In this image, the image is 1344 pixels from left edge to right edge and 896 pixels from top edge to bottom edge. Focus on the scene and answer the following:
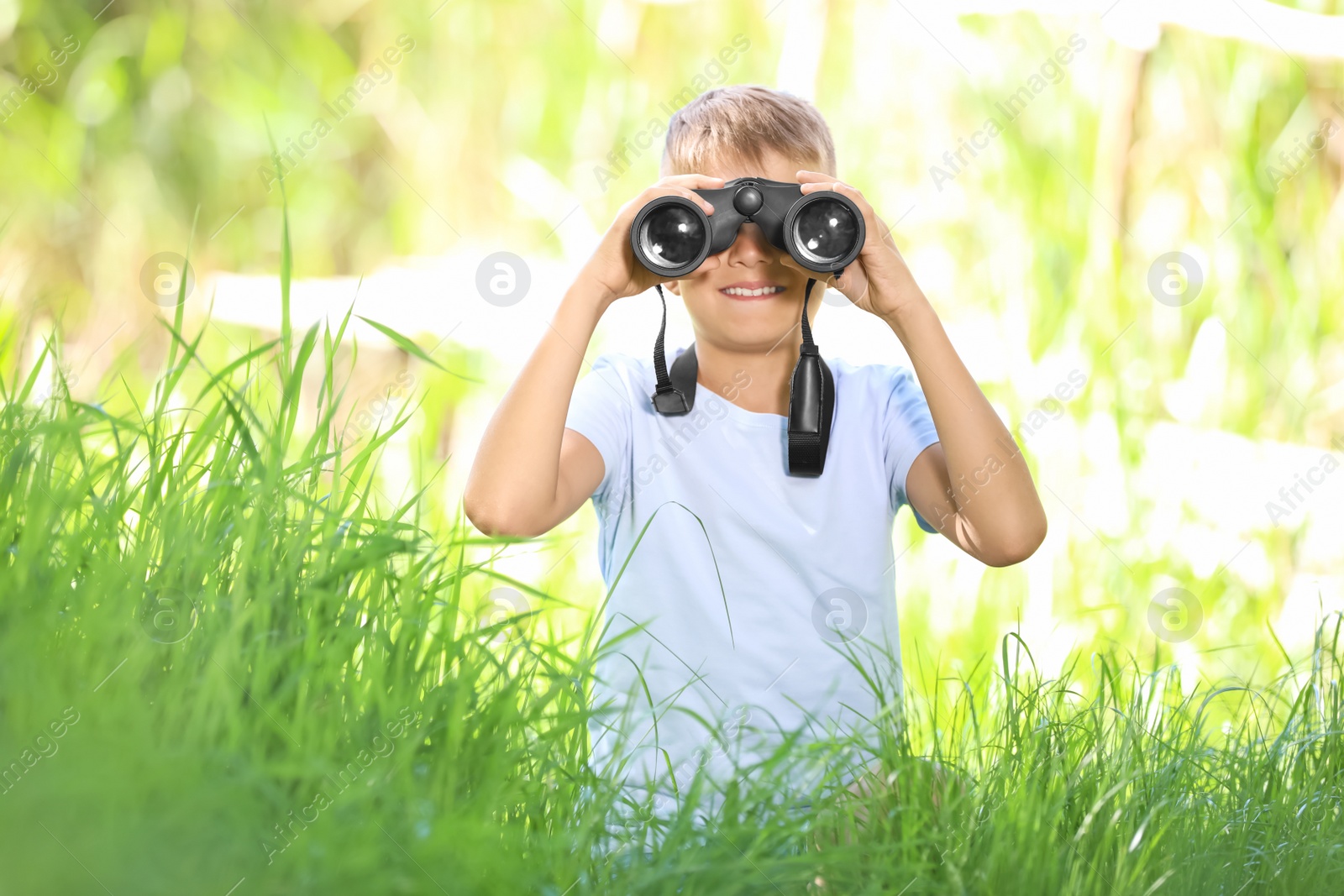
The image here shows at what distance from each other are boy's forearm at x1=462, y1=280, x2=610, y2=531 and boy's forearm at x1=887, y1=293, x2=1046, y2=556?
19.7 inches

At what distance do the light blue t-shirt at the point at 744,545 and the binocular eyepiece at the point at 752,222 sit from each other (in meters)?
0.30

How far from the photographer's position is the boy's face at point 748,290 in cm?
165

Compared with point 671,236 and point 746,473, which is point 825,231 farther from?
point 746,473

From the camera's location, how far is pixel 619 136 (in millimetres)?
4219

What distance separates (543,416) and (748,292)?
421 mm

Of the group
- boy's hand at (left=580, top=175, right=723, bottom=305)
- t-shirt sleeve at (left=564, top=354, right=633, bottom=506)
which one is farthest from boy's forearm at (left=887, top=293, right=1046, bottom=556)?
t-shirt sleeve at (left=564, top=354, right=633, bottom=506)

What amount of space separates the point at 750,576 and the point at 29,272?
4217 millimetres

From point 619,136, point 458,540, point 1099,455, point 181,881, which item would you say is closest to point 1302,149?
point 1099,455

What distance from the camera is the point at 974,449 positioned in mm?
1475

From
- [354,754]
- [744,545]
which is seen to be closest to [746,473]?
[744,545]

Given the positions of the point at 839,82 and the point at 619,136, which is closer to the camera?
the point at 839,82

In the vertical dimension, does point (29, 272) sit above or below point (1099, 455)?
above

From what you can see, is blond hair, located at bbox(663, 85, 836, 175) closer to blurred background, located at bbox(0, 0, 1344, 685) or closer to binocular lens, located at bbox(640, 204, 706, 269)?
binocular lens, located at bbox(640, 204, 706, 269)

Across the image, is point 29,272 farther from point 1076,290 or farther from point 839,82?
point 1076,290
